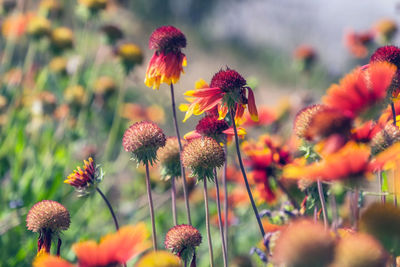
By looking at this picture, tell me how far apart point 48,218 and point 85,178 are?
16 centimetres

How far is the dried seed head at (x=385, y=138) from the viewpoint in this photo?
107 centimetres

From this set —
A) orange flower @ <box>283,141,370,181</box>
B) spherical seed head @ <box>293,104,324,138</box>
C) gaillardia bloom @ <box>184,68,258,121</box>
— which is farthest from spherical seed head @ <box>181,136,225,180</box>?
orange flower @ <box>283,141,370,181</box>

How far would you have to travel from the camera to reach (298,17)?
49.1ft

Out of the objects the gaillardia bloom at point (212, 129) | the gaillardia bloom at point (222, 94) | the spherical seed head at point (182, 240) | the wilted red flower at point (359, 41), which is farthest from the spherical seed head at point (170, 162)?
the wilted red flower at point (359, 41)

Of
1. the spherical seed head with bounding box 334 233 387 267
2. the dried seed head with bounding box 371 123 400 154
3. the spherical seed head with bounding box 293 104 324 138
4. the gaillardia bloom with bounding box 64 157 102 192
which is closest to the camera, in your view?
the spherical seed head with bounding box 334 233 387 267

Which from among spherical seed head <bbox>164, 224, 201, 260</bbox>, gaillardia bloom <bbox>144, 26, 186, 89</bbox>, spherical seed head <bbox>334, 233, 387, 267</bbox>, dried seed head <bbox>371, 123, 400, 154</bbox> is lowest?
spherical seed head <bbox>334, 233, 387, 267</bbox>

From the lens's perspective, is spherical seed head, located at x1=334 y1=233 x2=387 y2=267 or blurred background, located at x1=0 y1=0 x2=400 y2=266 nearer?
spherical seed head, located at x1=334 y1=233 x2=387 y2=267

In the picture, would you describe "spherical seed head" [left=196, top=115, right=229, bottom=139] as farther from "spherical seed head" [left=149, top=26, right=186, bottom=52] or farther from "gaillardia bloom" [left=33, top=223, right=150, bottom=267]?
"gaillardia bloom" [left=33, top=223, right=150, bottom=267]

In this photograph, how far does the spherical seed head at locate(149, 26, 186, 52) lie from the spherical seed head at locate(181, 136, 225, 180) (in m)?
0.40

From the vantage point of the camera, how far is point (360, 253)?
2.30 feet

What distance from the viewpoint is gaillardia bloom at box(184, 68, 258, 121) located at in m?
1.27

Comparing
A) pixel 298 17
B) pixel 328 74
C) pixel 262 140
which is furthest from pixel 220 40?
pixel 262 140

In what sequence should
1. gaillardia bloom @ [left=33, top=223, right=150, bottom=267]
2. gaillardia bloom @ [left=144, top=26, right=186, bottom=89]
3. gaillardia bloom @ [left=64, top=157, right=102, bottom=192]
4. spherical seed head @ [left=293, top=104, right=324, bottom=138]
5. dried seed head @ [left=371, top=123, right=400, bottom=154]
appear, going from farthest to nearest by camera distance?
gaillardia bloom @ [left=144, top=26, right=186, bottom=89], gaillardia bloom @ [left=64, top=157, right=102, bottom=192], spherical seed head @ [left=293, top=104, right=324, bottom=138], dried seed head @ [left=371, top=123, right=400, bottom=154], gaillardia bloom @ [left=33, top=223, right=150, bottom=267]

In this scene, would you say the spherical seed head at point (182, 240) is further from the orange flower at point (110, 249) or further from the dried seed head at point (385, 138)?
the dried seed head at point (385, 138)
